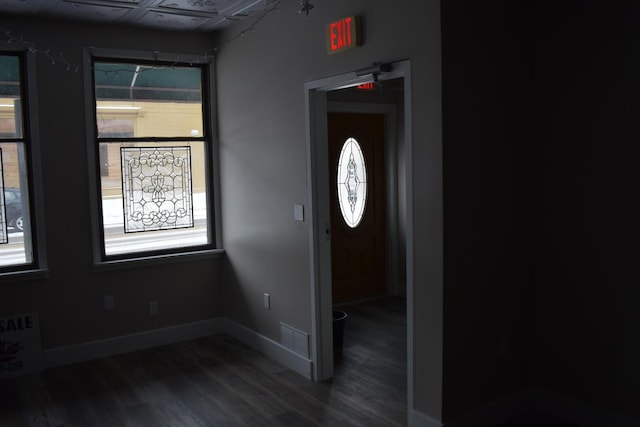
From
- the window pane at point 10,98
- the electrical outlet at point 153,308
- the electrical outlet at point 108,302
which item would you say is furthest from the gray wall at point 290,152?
the window pane at point 10,98

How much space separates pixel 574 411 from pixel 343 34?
2580 mm

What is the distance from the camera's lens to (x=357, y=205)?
20.0 ft

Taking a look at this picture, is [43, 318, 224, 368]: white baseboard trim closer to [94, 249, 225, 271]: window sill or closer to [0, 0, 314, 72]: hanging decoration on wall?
[94, 249, 225, 271]: window sill

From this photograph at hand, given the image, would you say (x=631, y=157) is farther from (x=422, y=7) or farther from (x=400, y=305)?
(x=400, y=305)

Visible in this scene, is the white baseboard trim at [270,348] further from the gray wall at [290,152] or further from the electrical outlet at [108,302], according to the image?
the electrical outlet at [108,302]

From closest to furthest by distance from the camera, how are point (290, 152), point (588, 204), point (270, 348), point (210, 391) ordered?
1. point (588, 204)
2. point (210, 391)
3. point (290, 152)
4. point (270, 348)

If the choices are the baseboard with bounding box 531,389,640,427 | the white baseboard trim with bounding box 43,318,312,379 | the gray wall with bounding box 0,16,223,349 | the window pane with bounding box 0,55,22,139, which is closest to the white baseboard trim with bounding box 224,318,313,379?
the white baseboard trim with bounding box 43,318,312,379

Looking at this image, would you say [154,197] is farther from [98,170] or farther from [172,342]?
[172,342]

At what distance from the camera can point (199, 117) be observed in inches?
205

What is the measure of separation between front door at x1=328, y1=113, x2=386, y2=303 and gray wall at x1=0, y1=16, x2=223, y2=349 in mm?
1854

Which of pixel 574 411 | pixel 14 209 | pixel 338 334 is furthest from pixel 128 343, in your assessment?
pixel 574 411

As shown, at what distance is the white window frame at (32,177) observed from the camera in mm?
4391

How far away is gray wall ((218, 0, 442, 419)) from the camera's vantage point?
10.3 ft

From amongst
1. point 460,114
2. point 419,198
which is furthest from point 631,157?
point 419,198
